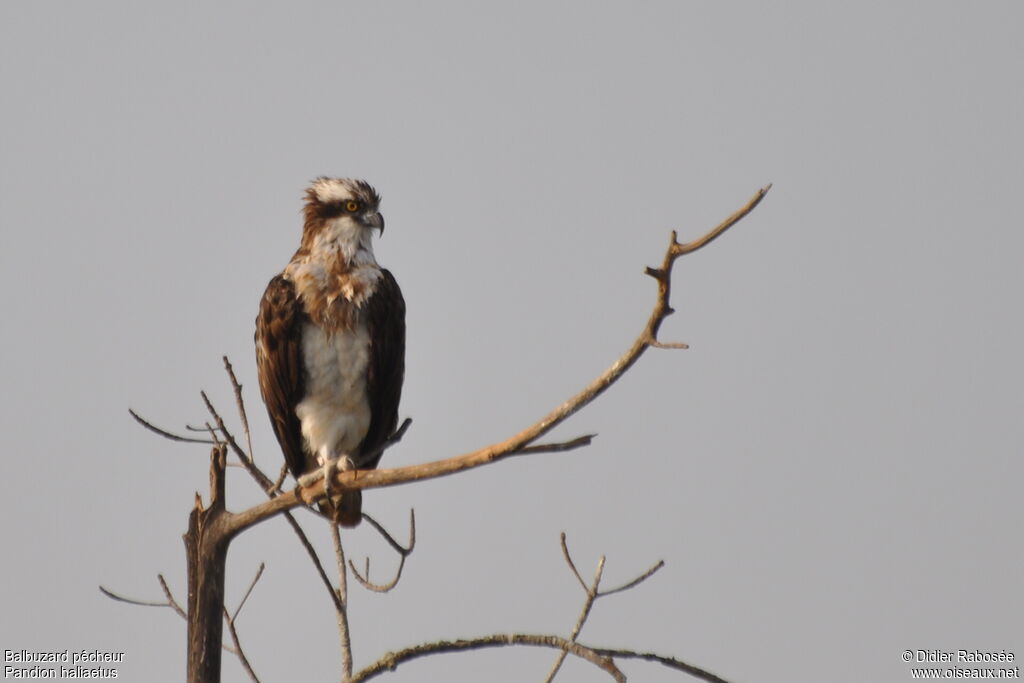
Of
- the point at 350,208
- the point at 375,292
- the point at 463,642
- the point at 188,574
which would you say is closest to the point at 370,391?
the point at 375,292

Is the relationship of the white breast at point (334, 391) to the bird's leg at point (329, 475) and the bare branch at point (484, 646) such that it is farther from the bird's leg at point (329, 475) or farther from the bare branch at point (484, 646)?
the bare branch at point (484, 646)

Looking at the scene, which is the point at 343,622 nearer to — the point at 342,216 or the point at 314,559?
the point at 314,559

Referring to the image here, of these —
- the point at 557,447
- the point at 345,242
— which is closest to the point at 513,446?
the point at 557,447

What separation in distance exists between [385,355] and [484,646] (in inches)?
99.0

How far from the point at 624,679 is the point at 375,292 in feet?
10.6

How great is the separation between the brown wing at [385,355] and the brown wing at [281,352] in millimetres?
406

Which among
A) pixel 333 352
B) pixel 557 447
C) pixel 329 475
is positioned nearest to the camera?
pixel 557 447

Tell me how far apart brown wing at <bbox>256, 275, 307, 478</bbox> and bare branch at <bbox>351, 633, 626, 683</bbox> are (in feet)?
7.76

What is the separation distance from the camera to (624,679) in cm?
482

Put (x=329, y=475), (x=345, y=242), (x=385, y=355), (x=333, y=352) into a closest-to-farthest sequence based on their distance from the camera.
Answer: (x=329, y=475) → (x=333, y=352) → (x=385, y=355) → (x=345, y=242)

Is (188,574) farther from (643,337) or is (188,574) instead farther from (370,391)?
(643,337)

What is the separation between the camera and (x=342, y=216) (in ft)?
25.5

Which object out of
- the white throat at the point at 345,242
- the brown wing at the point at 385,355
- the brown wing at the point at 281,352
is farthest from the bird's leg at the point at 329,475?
the white throat at the point at 345,242

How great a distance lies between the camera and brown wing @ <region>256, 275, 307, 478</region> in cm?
726
